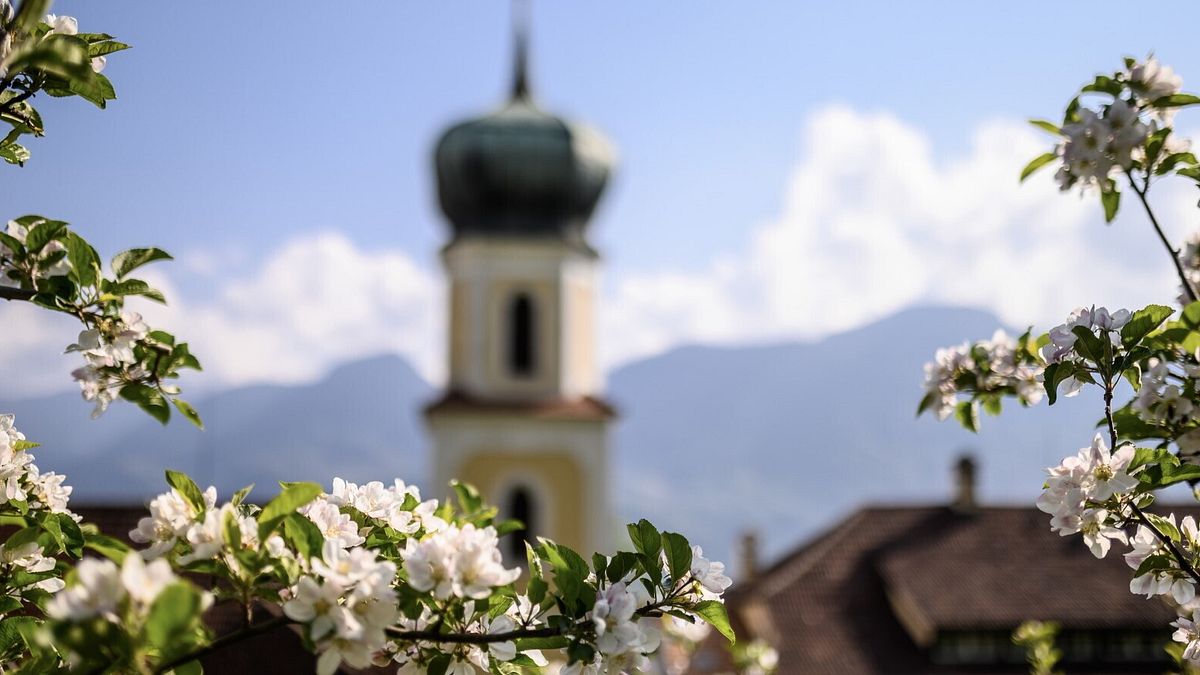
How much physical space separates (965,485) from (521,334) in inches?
343

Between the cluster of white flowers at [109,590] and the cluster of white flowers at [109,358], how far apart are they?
987 mm

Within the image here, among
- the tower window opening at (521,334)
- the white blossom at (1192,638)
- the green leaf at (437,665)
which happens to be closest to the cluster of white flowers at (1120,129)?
the white blossom at (1192,638)

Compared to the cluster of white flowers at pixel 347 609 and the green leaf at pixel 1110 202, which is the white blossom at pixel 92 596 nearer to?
the cluster of white flowers at pixel 347 609

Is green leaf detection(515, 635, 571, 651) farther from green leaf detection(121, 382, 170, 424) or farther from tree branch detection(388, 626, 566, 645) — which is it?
green leaf detection(121, 382, 170, 424)

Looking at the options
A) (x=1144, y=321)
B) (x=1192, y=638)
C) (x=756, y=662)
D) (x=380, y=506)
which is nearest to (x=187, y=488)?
(x=380, y=506)

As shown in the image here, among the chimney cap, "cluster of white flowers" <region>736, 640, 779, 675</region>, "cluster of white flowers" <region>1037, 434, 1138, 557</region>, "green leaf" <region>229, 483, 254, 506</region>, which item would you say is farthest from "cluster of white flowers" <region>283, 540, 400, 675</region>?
the chimney cap

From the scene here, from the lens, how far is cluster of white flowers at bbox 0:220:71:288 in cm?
258

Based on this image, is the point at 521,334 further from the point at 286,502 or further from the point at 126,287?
the point at 286,502

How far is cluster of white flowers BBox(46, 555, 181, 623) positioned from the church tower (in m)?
20.2

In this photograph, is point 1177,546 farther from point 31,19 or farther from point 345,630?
point 31,19

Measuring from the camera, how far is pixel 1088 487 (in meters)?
2.48

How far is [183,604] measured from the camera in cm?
168

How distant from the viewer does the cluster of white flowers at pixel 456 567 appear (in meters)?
2.06

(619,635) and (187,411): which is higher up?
(187,411)
